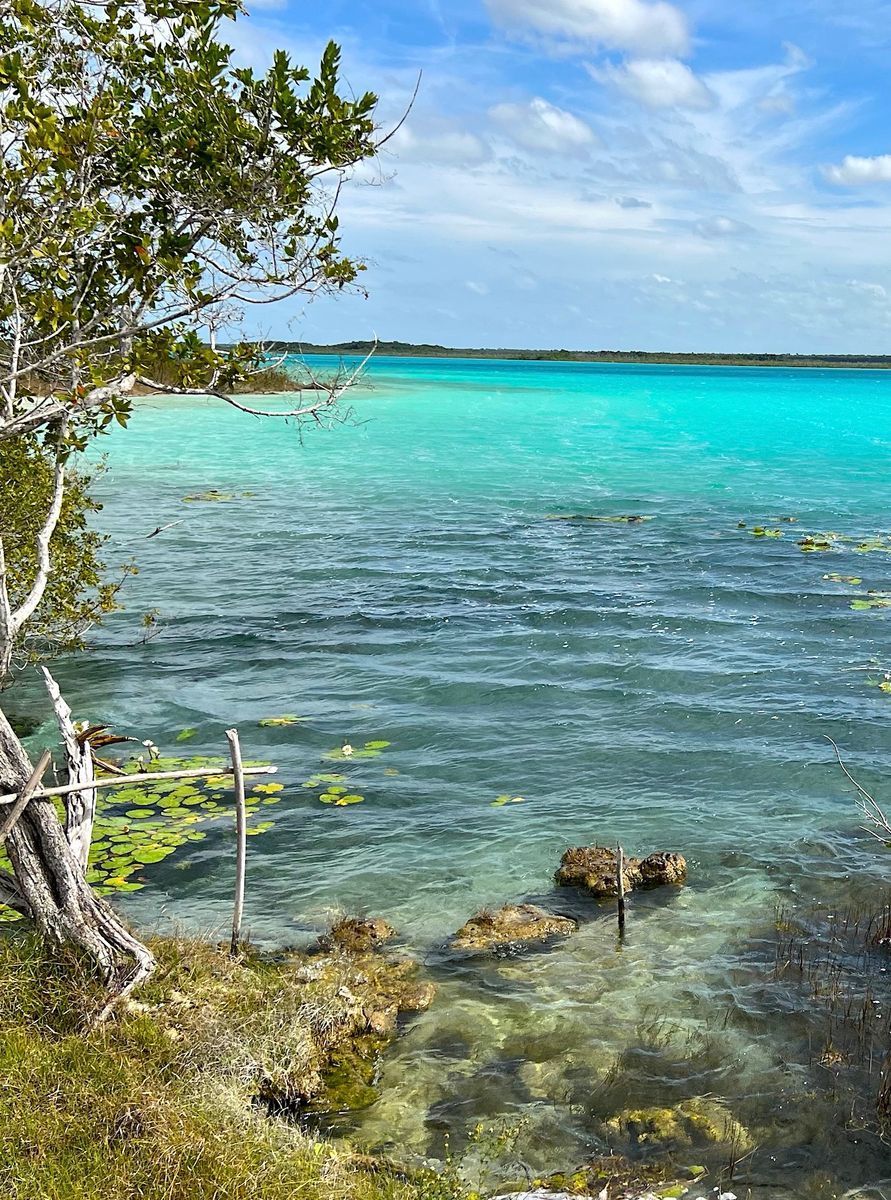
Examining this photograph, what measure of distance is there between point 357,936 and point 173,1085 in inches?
147

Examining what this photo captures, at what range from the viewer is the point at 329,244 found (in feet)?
28.9

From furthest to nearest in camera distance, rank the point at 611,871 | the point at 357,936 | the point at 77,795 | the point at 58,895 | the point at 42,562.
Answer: the point at 611,871 → the point at 357,936 → the point at 42,562 → the point at 77,795 → the point at 58,895

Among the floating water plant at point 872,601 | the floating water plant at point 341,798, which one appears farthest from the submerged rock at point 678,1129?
the floating water plant at point 872,601

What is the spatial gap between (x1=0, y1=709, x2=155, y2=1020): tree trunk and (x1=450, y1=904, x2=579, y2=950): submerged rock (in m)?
3.79

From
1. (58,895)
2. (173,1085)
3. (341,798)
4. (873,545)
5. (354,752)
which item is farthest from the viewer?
(873,545)

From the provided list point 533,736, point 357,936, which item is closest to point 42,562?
point 357,936

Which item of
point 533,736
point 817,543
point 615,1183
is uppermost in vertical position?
point 817,543

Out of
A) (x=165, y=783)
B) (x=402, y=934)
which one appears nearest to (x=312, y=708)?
(x=165, y=783)

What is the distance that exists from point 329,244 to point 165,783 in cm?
872

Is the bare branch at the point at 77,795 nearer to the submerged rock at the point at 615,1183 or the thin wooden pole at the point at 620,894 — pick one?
the submerged rock at the point at 615,1183

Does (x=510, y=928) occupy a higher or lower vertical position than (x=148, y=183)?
lower

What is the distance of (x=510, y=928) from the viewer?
1106 cm

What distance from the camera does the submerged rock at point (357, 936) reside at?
1062cm

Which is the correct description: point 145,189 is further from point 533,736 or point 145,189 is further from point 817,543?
point 817,543
